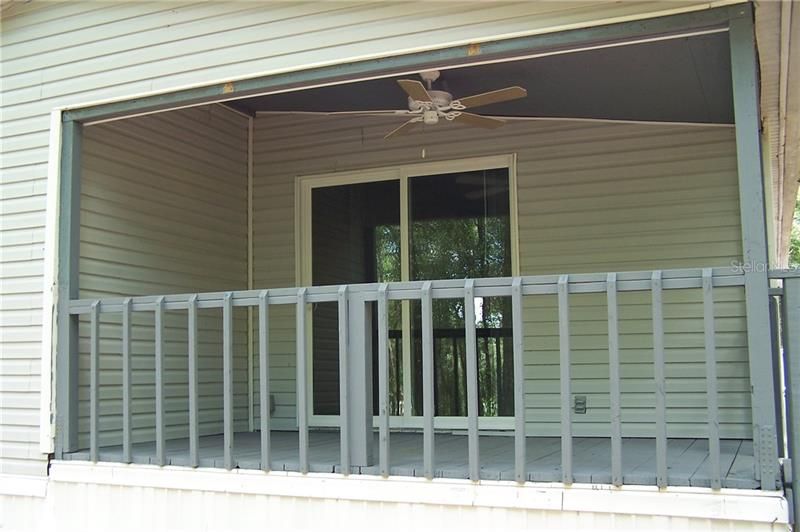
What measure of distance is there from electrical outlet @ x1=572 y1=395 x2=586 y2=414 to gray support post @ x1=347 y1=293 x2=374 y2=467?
2122 mm

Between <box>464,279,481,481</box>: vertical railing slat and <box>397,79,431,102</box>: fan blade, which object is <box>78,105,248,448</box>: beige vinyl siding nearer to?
<box>397,79,431,102</box>: fan blade

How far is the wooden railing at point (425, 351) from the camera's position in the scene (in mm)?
3221

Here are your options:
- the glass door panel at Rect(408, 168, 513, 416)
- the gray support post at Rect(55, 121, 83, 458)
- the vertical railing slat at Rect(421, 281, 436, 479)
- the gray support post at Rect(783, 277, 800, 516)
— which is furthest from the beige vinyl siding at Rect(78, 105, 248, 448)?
the gray support post at Rect(783, 277, 800, 516)

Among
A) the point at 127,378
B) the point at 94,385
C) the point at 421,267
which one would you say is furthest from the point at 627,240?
the point at 94,385

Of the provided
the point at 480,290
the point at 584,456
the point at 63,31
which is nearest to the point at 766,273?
the point at 480,290

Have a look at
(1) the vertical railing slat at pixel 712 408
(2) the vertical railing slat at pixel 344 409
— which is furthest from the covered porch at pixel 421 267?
(1) the vertical railing slat at pixel 712 408

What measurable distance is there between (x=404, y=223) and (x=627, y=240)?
1.67 meters

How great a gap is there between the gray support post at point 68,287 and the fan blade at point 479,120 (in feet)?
7.90

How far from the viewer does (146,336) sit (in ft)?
17.5

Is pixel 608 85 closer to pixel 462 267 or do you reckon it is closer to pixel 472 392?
pixel 462 267

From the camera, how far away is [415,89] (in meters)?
4.49

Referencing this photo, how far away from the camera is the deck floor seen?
3402 mm

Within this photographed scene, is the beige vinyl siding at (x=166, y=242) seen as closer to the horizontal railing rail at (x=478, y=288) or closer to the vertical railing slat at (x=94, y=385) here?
the vertical railing slat at (x=94, y=385)

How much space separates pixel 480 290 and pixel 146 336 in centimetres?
274
